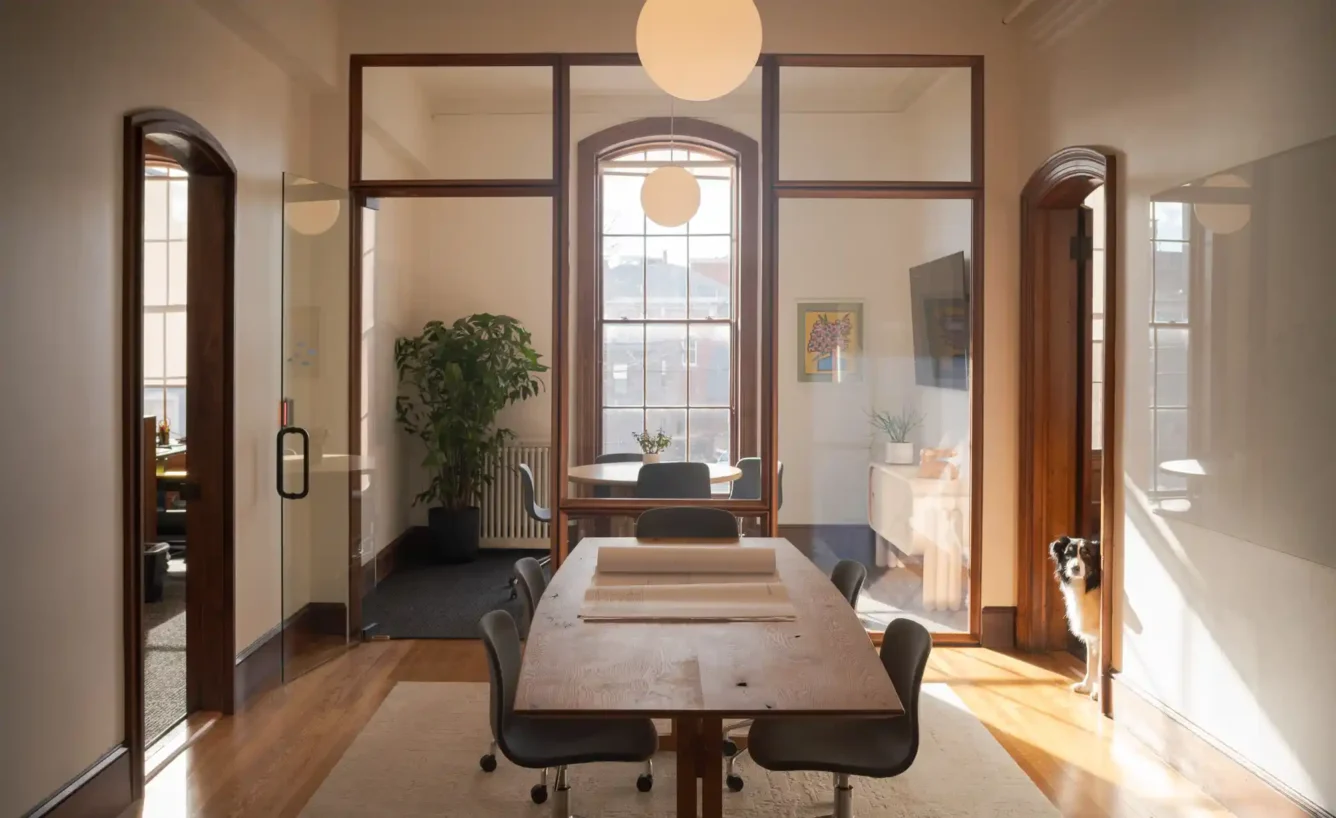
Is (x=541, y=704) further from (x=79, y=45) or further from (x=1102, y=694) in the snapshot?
(x=1102, y=694)

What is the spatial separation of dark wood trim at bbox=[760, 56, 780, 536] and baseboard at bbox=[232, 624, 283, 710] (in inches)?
98.9

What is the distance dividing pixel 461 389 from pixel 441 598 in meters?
1.37

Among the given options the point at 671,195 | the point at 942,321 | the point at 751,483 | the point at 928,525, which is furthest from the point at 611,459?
the point at 942,321

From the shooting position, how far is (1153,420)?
3.80 meters

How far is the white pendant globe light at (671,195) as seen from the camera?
5.36 metres

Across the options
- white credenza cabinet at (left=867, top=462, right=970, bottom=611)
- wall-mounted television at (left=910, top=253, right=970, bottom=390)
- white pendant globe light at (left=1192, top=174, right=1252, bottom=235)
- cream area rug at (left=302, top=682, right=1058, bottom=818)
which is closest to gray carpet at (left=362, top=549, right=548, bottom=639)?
cream area rug at (left=302, top=682, right=1058, bottom=818)

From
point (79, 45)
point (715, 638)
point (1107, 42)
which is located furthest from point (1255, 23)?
point (79, 45)

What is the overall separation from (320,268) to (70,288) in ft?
5.85

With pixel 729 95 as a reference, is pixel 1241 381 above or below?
below

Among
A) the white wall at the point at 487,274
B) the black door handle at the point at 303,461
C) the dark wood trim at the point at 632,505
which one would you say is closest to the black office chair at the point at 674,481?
the dark wood trim at the point at 632,505

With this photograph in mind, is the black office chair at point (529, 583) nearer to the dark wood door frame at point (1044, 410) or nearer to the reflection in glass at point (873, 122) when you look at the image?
the reflection in glass at point (873, 122)

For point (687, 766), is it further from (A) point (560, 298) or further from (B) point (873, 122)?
(B) point (873, 122)

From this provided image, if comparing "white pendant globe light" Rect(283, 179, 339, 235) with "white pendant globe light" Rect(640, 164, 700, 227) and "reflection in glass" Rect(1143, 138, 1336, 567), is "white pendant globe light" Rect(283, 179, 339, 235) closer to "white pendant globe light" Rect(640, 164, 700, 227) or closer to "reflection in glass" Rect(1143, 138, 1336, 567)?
"white pendant globe light" Rect(640, 164, 700, 227)

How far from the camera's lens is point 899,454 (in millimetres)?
5219
